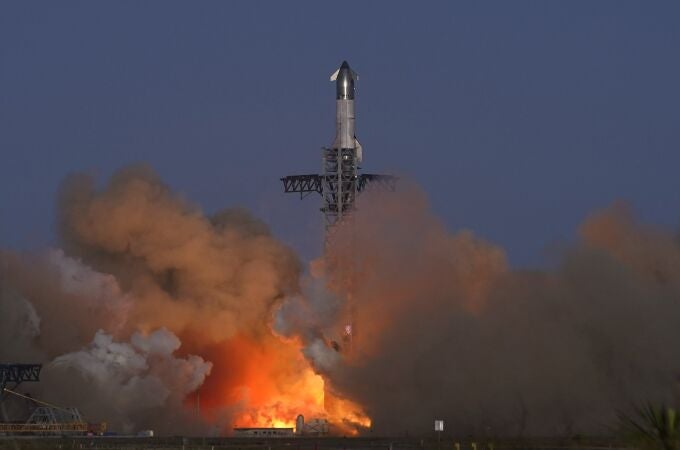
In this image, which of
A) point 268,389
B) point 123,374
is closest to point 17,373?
point 123,374

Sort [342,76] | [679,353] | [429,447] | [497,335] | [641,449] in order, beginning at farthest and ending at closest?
[342,76] → [497,335] → [679,353] → [429,447] → [641,449]

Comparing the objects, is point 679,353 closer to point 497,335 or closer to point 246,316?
point 497,335

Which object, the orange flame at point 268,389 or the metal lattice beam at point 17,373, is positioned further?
the orange flame at point 268,389

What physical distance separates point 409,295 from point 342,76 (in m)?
Result: 15.2

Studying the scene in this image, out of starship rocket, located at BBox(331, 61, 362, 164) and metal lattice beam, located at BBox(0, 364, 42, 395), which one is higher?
starship rocket, located at BBox(331, 61, 362, 164)

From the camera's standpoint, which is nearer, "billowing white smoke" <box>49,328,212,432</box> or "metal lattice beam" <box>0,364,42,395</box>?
"metal lattice beam" <box>0,364,42,395</box>

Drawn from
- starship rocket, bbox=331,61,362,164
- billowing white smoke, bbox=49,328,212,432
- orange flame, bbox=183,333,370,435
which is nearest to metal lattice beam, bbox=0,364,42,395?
billowing white smoke, bbox=49,328,212,432

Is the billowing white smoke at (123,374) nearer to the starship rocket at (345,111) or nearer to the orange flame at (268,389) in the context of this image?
the orange flame at (268,389)

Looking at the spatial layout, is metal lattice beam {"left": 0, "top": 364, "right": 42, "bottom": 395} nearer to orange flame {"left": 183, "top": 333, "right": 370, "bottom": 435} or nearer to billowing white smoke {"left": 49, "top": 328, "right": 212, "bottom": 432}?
billowing white smoke {"left": 49, "top": 328, "right": 212, "bottom": 432}

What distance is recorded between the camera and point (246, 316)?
339ft

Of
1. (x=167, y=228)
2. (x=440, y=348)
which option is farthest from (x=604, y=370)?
(x=167, y=228)

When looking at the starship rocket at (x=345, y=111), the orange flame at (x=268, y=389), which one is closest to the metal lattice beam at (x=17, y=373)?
the orange flame at (x=268, y=389)

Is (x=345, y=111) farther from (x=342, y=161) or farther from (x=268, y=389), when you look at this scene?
(x=268, y=389)

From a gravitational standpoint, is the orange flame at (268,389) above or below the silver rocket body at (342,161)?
below
